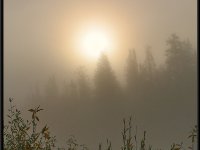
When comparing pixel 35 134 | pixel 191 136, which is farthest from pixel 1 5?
pixel 191 136

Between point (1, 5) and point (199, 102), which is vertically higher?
point (1, 5)

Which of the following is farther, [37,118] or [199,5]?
[37,118]

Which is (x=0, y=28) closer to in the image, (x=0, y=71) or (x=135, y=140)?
(x=0, y=71)

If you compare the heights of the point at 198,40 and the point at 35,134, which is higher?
the point at 198,40

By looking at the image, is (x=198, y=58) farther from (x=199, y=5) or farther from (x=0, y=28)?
(x=0, y=28)

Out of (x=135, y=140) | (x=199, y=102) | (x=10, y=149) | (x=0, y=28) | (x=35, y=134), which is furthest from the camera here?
(x=10, y=149)

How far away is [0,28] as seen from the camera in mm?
3725

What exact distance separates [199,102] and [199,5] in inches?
29.0

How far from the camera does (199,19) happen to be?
140 inches

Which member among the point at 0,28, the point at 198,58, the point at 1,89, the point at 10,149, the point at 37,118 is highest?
the point at 0,28

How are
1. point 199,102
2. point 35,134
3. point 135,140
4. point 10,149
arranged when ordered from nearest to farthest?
1. point 199,102
2. point 135,140
3. point 35,134
4. point 10,149

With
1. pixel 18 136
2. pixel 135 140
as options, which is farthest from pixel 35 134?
pixel 135 140

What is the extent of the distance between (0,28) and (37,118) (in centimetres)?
98

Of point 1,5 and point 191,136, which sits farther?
point 191,136
